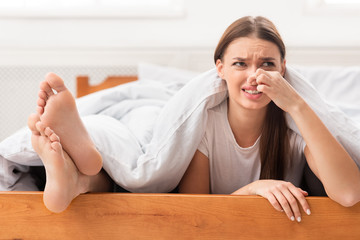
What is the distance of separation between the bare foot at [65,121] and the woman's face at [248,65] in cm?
38

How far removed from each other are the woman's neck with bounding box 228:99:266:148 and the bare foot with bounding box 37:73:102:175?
0.40m

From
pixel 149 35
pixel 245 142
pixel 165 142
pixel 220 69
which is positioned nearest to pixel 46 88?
pixel 165 142

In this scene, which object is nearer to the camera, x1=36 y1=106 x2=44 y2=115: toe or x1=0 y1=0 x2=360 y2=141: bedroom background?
x1=36 y1=106 x2=44 y2=115: toe

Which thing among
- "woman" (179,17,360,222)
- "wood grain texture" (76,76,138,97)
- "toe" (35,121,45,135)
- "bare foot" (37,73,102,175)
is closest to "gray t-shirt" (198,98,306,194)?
"woman" (179,17,360,222)

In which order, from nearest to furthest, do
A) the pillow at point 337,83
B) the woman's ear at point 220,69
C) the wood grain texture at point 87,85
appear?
the woman's ear at point 220,69
the pillow at point 337,83
the wood grain texture at point 87,85

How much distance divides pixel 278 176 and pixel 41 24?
1.75 metres

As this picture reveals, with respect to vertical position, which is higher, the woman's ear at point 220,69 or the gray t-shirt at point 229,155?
the woman's ear at point 220,69

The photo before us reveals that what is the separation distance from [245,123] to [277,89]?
25 centimetres

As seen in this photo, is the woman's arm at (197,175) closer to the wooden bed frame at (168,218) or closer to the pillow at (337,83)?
the wooden bed frame at (168,218)

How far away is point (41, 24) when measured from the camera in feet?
7.73

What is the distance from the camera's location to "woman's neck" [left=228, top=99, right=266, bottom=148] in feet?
3.71

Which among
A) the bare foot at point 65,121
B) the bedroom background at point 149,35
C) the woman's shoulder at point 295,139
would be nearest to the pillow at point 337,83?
the bedroom background at point 149,35

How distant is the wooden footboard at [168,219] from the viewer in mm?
902

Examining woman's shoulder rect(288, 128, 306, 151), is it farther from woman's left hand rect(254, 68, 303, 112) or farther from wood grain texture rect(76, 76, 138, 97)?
wood grain texture rect(76, 76, 138, 97)
